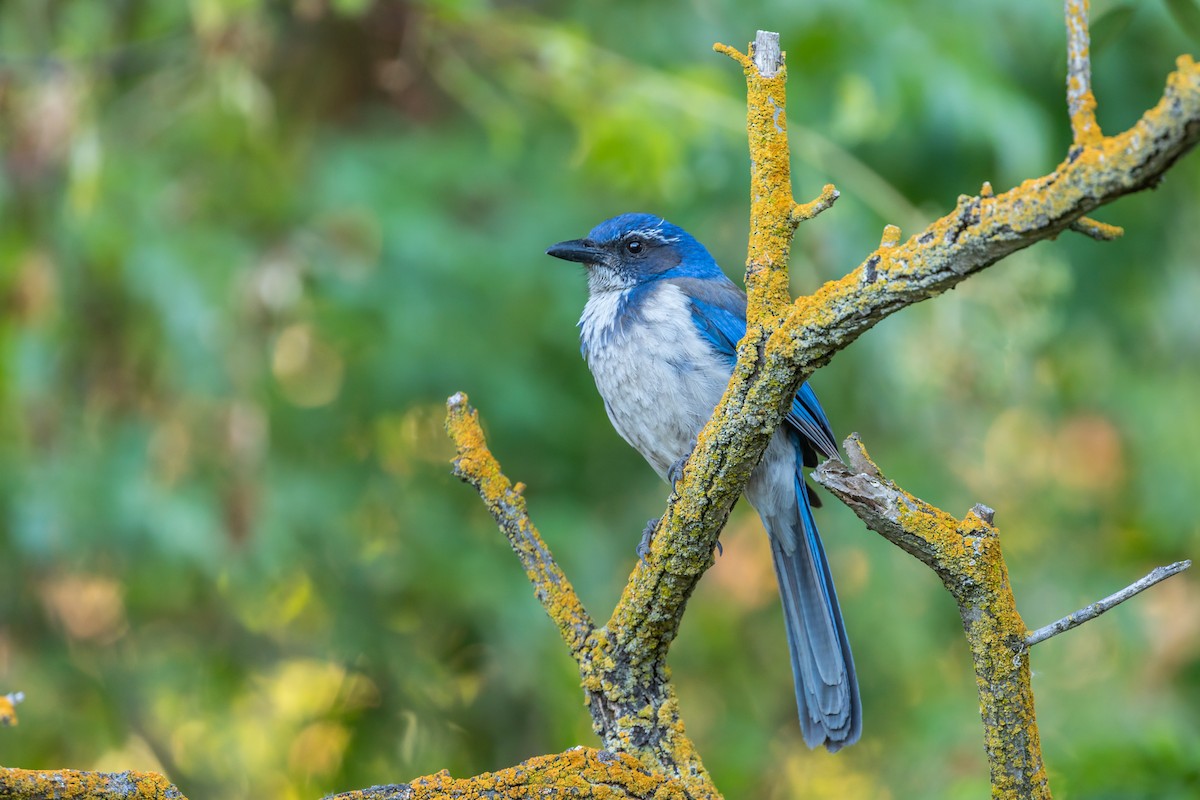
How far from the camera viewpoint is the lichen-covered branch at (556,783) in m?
2.21

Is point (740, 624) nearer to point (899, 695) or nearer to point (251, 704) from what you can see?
point (899, 695)

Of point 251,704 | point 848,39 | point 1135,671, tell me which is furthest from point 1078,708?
point 251,704

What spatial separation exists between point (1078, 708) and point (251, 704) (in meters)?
3.58

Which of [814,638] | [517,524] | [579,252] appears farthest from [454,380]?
[517,524]

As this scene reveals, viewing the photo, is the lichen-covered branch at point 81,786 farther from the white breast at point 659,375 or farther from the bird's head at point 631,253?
the bird's head at point 631,253

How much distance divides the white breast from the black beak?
39 centimetres

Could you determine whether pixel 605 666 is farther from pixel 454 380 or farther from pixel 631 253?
pixel 454 380

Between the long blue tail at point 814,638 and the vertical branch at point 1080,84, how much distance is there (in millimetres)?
1805

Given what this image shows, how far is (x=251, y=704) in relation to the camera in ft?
19.5

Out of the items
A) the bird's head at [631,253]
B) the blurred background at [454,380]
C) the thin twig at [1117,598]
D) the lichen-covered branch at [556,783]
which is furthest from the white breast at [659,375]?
the thin twig at [1117,598]

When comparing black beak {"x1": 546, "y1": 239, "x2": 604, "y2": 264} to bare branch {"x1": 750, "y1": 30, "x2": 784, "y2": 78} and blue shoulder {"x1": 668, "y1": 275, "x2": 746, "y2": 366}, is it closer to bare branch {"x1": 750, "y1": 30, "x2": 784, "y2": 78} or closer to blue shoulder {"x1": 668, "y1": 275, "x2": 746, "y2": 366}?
blue shoulder {"x1": 668, "y1": 275, "x2": 746, "y2": 366}

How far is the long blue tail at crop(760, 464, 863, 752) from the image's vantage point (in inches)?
128

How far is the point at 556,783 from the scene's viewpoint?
2.30m

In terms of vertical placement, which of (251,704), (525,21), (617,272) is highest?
(525,21)
